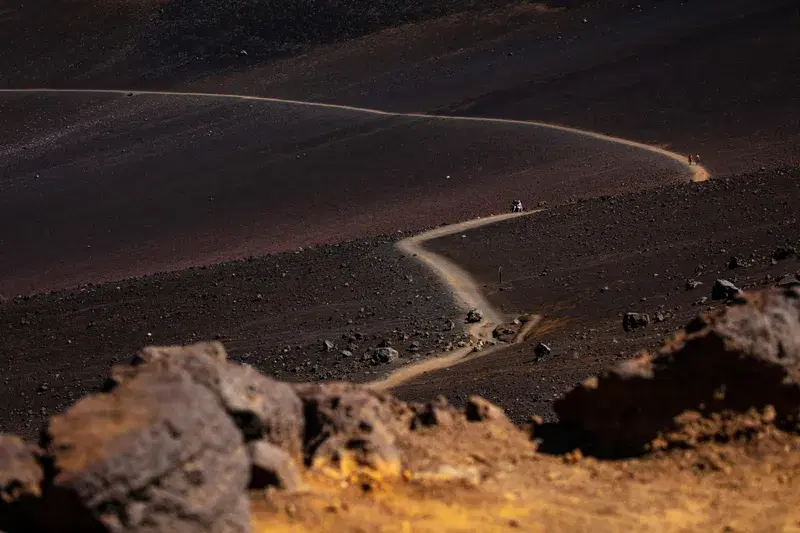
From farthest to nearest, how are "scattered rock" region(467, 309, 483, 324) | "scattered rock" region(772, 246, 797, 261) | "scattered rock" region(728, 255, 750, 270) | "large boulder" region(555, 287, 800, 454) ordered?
"scattered rock" region(467, 309, 483, 324), "scattered rock" region(728, 255, 750, 270), "scattered rock" region(772, 246, 797, 261), "large boulder" region(555, 287, 800, 454)

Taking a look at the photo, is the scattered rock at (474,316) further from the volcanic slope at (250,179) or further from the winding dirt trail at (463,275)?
the volcanic slope at (250,179)

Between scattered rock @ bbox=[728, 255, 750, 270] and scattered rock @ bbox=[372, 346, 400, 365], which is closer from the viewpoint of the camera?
scattered rock @ bbox=[372, 346, 400, 365]

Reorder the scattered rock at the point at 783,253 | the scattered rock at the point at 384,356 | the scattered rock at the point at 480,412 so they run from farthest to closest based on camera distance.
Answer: the scattered rock at the point at 783,253 → the scattered rock at the point at 384,356 → the scattered rock at the point at 480,412

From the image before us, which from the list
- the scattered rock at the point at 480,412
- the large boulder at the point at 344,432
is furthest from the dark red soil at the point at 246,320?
the large boulder at the point at 344,432

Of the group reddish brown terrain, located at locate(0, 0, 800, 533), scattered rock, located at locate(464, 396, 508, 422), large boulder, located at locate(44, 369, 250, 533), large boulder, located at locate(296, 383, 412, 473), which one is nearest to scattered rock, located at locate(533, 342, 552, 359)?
reddish brown terrain, located at locate(0, 0, 800, 533)

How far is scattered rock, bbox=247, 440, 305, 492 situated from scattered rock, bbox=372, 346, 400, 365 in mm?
9747

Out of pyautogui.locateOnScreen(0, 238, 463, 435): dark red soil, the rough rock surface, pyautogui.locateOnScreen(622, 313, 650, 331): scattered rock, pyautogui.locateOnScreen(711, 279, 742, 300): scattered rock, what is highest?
the rough rock surface

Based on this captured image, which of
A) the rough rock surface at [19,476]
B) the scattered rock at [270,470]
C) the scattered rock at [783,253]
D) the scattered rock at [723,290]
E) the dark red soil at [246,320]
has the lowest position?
the dark red soil at [246,320]

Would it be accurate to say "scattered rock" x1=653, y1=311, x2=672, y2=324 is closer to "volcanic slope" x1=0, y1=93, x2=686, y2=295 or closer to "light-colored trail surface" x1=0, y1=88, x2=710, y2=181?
"light-colored trail surface" x1=0, y1=88, x2=710, y2=181

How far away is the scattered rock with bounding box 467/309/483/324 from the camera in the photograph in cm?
1719

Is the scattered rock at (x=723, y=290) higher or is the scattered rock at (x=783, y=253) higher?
the scattered rock at (x=783, y=253)

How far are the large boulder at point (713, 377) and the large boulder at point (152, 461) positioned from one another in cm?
256

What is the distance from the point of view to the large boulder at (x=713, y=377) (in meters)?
6.89

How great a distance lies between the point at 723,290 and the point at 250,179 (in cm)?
2024
